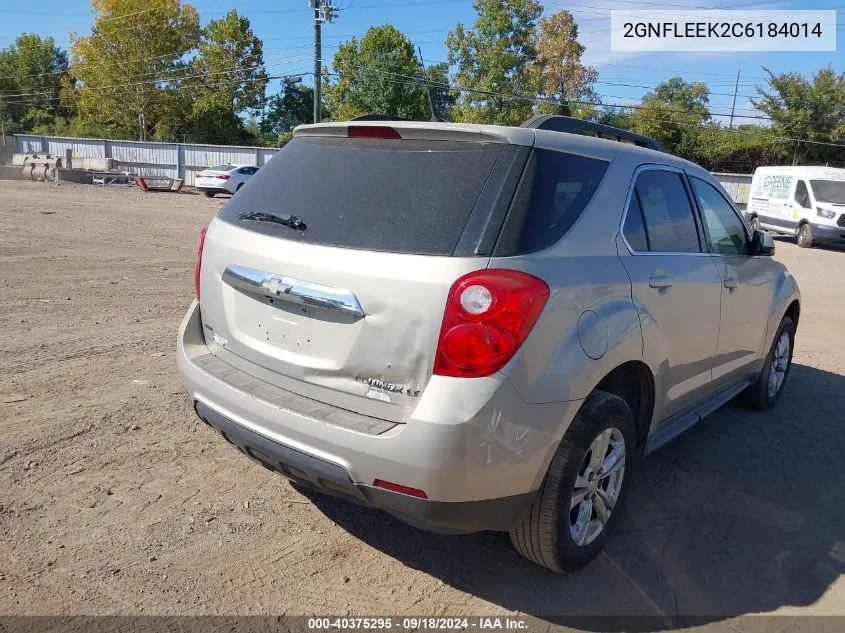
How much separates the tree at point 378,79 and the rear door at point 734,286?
37487 millimetres

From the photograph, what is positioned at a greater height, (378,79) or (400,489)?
(378,79)

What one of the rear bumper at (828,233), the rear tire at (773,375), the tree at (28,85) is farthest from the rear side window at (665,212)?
the tree at (28,85)

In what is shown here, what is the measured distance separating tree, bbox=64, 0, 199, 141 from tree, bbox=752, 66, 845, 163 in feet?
133

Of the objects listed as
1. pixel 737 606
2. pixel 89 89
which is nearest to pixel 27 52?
pixel 89 89

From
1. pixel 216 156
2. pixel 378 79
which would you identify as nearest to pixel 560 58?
pixel 378 79

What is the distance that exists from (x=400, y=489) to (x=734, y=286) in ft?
8.85

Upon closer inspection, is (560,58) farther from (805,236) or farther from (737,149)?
(805,236)

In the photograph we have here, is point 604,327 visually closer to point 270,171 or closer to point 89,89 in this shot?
point 270,171

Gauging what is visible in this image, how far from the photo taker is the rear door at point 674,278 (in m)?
3.18

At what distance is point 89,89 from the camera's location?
52.4m

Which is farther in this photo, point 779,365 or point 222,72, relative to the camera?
point 222,72

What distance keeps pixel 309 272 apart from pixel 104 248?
935 centimetres

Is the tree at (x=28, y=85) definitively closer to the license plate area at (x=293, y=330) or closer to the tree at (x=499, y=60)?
the tree at (x=499, y=60)

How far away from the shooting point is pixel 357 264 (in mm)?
2553
